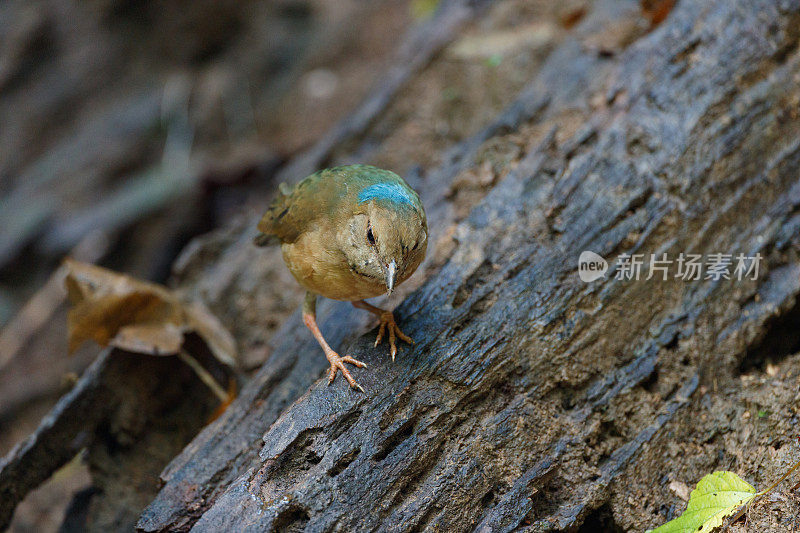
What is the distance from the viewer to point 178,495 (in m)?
3.39

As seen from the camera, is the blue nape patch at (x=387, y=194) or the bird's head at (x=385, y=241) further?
the blue nape patch at (x=387, y=194)

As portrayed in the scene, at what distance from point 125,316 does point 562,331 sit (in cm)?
293

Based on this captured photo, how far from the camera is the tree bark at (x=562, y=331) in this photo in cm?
311

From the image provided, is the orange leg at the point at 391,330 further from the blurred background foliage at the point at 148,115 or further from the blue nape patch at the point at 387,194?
the blurred background foliage at the point at 148,115

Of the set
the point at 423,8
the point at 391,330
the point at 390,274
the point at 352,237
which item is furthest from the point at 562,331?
the point at 423,8

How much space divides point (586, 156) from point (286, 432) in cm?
276

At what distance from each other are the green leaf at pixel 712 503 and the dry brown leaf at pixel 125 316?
3064mm

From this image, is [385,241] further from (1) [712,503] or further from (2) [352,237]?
(1) [712,503]

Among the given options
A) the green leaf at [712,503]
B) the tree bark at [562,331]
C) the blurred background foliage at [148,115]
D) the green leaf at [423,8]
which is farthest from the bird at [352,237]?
the green leaf at [423,8]

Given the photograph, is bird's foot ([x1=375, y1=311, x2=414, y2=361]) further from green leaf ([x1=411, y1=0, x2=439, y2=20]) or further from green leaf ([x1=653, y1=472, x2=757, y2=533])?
green leaf ([x1=411, y1=0, x2=439, y2=20])

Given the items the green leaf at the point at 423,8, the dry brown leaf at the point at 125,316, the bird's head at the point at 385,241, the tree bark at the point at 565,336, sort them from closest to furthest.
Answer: the bird's head at the point at 385,241
the tree bark at the point at 565,336
the dry brown leaf at the point at 125,316
the green leaf at the point at 423,8

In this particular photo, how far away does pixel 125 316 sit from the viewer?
431 cm

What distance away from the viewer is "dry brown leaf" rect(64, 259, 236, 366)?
414 cm

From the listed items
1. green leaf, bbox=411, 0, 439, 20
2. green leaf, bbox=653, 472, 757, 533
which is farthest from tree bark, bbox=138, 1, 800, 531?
green leaf, bbox=411, 0, 439, 20
